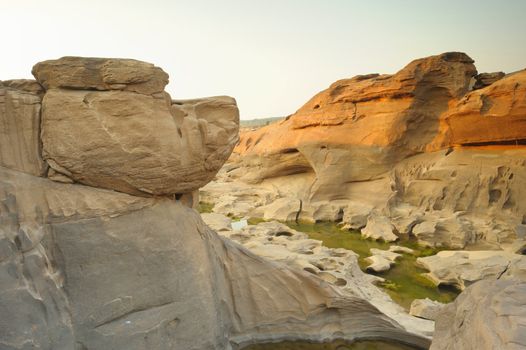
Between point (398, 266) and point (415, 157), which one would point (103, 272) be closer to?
point (398, 266)

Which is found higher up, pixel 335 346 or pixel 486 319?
pixel 486 319

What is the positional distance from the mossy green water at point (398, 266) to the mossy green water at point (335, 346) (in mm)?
2084

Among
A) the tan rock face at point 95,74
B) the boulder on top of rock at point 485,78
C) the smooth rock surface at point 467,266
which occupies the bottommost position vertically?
the smooth rock surface at point 467,266

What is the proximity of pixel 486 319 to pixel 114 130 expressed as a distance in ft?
10.2

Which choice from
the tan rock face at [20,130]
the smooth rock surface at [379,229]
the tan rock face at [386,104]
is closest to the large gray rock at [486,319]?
the tan rock face at [20,130]

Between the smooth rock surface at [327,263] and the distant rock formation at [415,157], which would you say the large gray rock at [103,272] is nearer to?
the smooth rock surface at [327,263]

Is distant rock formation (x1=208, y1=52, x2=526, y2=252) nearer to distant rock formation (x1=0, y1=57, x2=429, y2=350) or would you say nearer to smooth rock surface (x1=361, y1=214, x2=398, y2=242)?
smooth rock surface (x1=361, y1=214, x2=398, y2=242)

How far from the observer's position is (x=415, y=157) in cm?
1276

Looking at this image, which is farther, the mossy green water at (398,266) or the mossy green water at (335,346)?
the mossy green water at (398,266)

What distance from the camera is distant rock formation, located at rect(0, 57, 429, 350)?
305 centimetres

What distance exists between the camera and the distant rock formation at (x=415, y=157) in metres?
10.1

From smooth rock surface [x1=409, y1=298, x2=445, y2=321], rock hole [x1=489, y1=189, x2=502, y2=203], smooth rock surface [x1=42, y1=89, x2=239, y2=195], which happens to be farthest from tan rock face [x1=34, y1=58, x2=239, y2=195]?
rock hole [x1=489, y1=189, x2=502, y2=203]

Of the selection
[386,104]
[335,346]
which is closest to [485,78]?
[386,104]

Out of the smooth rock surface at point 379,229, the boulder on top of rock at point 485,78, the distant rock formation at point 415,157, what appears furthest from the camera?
the boulder on top of rock at point 485,78
